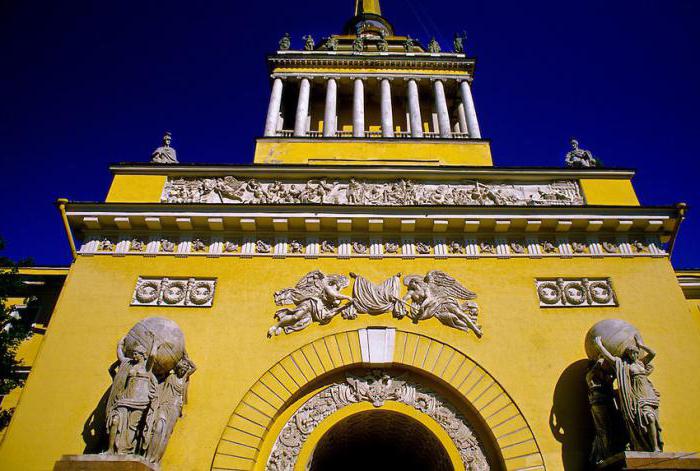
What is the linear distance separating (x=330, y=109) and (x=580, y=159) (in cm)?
813

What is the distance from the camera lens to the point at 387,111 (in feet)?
57.9

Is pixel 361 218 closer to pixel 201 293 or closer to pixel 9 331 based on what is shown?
pixel 201 293

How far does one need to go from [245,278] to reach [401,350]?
364cm

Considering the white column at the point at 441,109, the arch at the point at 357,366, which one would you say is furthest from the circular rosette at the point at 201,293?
the white column at the point at 441,109

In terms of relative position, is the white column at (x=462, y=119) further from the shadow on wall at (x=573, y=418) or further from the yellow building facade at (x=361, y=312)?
the shadow on wall at (x=573, y=418)

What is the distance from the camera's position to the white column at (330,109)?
665 inches

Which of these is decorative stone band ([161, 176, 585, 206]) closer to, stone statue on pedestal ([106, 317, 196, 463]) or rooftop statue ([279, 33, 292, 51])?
stone statue on pedestal ([106, 317, 196, 463])

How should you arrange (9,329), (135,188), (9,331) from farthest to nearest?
(9,329)
(9,331)
(135,188)

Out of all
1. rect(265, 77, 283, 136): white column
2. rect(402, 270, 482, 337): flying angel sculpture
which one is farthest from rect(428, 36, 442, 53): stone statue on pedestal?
rect(402, 270, 482, 337): flying angel sculpture

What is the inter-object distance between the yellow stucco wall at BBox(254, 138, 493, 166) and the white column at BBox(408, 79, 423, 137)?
1.96m

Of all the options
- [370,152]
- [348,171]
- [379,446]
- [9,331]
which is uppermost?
[370,152]

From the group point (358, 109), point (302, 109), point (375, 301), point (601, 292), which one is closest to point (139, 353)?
point (375, 301)

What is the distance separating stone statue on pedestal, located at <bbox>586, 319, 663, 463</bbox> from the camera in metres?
8.30

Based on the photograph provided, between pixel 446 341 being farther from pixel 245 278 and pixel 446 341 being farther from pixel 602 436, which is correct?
pixel 245 278
